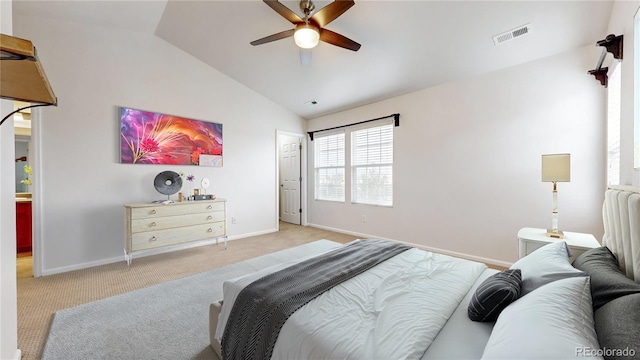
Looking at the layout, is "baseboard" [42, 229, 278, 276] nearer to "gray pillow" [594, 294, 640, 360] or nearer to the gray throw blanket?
the gray throw blanket

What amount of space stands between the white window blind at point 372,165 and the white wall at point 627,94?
104 inches

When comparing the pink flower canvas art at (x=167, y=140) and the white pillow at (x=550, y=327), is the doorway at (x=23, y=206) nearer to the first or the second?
the pink flower canvas art at (x=167, y=140)

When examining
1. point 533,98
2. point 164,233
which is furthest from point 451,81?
point 164,233

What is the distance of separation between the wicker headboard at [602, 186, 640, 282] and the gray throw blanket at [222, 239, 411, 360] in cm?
123

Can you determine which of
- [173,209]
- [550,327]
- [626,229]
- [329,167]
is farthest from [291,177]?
[550,327]

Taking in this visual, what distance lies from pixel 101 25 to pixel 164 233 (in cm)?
286

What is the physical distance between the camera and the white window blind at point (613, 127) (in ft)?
6.82

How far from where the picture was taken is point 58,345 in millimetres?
1698

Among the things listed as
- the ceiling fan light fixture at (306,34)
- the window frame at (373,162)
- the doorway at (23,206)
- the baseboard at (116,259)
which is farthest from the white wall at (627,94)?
the doorway at (23,206)

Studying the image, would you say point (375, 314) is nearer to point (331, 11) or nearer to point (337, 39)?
point (331, 11)

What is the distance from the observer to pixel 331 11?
2.14 metres

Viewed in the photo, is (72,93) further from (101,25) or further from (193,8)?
(193,8)

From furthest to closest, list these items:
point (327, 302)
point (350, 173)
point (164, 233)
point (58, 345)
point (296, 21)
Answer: point (350, 173) < point (164, 233) < point (296, 21) < point (58, 345) < point (327, 302)

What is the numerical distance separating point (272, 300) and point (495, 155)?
10.7 ft
